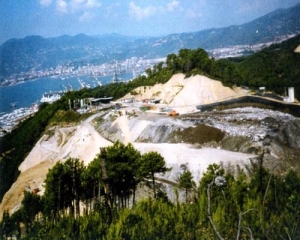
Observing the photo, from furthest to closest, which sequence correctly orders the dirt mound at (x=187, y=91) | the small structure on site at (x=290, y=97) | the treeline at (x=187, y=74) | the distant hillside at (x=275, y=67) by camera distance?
the dirt mound at (x=187, y=91) → the distant hillside at (x=275, y=67) → the small structure on site at (x=290, y=97) → the treeline at (x=187, y=74)

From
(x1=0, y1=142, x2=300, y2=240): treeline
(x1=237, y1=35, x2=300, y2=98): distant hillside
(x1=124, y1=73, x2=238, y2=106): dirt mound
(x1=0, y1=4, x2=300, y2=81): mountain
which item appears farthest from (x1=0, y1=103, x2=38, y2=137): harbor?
(x1=237, y1=35, x2=300, y2=98): distant hillside

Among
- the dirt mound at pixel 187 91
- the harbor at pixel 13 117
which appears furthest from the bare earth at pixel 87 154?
the dirt mound at pixel 187 91

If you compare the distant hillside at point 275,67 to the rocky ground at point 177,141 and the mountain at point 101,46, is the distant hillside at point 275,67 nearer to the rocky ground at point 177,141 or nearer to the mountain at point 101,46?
the rocky ground at point 177,141

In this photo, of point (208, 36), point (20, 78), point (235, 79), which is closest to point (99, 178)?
point (20, 78)

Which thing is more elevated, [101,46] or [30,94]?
[101,46]

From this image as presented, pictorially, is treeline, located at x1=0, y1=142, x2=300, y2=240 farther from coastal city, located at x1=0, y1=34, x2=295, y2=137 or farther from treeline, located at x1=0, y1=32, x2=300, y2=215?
coastal city, located at x1=0, y1=34, x2=295, y2=137

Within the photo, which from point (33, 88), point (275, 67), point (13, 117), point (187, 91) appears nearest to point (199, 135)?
point (33, 88)

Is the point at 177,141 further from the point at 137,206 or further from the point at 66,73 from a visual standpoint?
the point at 66,73
